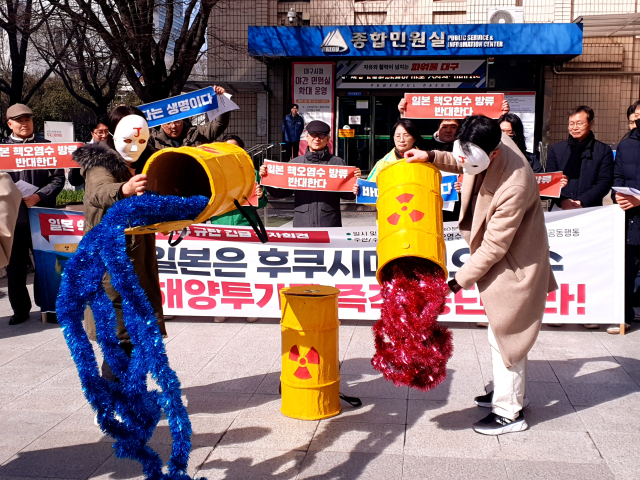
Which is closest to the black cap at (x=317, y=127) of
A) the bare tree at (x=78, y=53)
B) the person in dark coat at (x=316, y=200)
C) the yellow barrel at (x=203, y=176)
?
the person in dark coat at (x=316, y=200)

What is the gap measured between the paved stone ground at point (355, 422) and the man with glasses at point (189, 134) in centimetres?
190

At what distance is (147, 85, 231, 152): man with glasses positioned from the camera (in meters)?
6.16

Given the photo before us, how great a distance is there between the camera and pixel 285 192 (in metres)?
6.60

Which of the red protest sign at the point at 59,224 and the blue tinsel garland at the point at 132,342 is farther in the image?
the red protest sign at the point at 59,224

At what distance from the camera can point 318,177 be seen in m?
6.35

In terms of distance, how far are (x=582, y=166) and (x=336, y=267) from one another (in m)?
2.64

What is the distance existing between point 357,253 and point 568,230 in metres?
2.02

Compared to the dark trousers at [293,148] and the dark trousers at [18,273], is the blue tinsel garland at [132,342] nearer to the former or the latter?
the dark trousers at [18,273]

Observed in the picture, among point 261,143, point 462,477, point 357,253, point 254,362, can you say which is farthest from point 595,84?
point 462,477

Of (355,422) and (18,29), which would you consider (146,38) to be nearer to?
(18,29)

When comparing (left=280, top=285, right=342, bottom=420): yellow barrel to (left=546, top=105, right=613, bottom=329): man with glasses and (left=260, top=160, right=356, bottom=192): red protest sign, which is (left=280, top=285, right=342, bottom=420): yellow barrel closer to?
(left=260, top=160, right=356, bottom=192): red protest sign

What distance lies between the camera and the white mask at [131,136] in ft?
12.6

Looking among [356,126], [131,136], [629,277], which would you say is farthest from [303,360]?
[356,126]

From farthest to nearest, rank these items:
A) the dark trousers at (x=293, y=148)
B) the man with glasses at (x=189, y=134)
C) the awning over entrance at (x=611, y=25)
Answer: the dark trousers at (x=293, y=148), the awning over entrance at (x=611, y=25), the man with glasses at (x=189, y=134)
